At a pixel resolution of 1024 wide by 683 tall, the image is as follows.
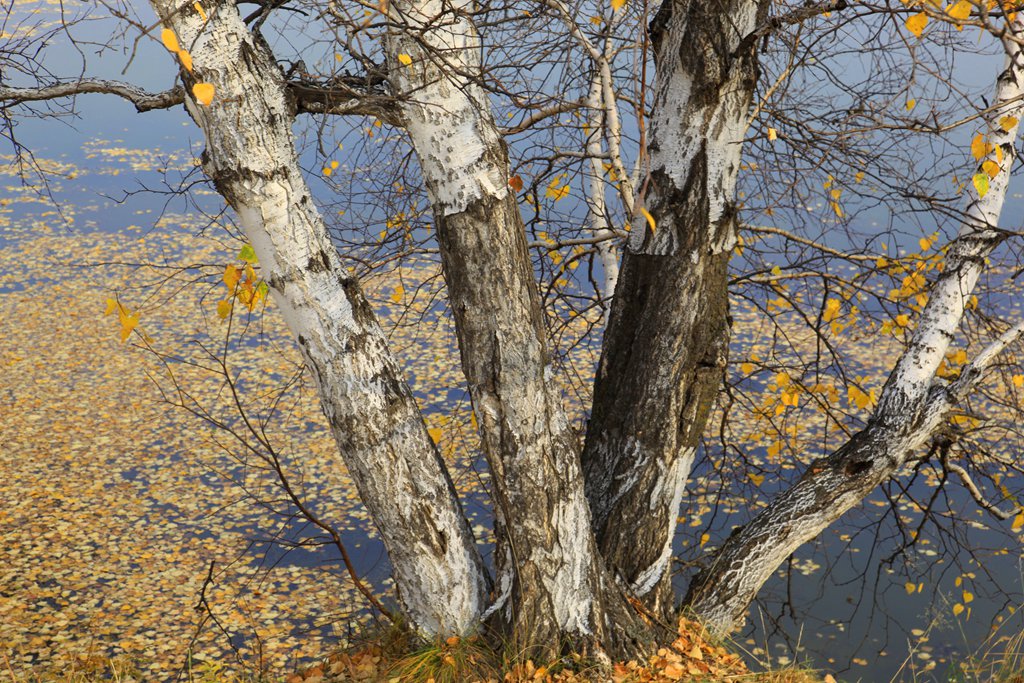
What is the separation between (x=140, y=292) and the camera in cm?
1584

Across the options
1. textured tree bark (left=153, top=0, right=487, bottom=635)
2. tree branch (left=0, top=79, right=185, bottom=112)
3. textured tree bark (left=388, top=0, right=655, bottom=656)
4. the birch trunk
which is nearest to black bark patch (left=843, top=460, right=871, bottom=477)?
the birch trunk

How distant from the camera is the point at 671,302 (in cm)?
355

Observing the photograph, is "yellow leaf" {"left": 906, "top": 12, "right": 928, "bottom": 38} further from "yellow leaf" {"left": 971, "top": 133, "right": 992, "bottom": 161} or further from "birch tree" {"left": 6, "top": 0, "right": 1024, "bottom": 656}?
"yellow leaf" {"left": 971, "top": 133, "right": 992, "bottom": 161}

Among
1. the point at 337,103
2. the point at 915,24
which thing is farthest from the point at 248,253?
the point at 915,24

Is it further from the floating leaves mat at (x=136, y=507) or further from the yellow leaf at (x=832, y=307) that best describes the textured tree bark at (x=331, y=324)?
the yellow leaf at (x=832, y=307)

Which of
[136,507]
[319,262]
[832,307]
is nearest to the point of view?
[319,262]

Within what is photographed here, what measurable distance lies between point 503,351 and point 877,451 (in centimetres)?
207

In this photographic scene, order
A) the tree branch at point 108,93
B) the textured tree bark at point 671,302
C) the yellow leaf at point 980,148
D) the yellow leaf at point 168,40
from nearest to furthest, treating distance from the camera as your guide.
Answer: the yellow leaf at point 168,40 < the tree branch at point 108,93 < the textured tree bark at point 671,302 < the yellow leaf at point 980,148

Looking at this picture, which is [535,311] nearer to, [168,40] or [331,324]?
[331,324]

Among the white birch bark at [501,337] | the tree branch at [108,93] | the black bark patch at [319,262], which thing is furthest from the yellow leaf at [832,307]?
the tree branch at [108,93]

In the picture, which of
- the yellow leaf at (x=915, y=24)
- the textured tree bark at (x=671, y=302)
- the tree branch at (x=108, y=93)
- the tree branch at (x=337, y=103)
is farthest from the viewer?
the textured tree bark at (x=671, y=302)

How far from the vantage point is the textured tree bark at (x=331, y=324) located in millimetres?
2641

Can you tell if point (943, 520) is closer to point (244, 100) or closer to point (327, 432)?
point (327, 432)

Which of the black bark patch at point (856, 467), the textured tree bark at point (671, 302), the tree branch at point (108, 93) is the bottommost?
the black bark patch at point (856, 467)
